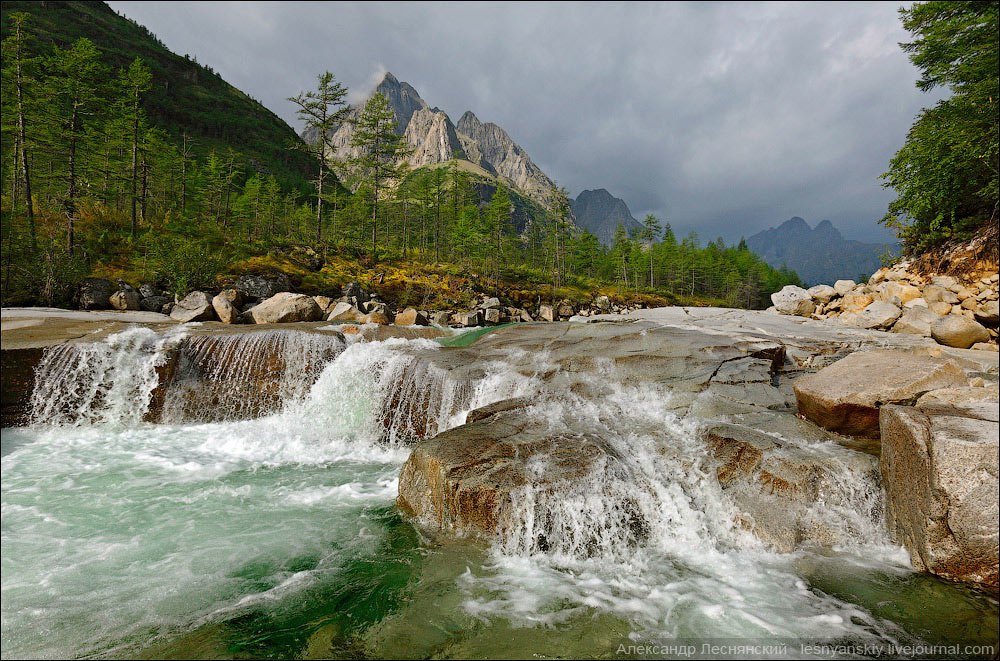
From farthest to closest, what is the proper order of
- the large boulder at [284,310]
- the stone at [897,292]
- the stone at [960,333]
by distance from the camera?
the large boulder at [284,310]
the stone at [897,292]
the stone at [960,333]

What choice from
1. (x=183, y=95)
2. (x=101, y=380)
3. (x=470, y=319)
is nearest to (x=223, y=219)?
(x=470, y=319)

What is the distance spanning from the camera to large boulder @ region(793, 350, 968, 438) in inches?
246

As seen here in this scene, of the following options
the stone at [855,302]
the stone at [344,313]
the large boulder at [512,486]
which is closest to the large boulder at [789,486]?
the large boulder at [512,486]

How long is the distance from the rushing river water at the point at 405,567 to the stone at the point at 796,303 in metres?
19.0

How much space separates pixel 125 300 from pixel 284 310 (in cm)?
659

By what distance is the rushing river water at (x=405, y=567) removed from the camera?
3.78 meters

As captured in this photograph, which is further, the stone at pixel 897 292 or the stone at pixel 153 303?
the stone at pixel 153 303

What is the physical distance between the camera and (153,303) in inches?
737

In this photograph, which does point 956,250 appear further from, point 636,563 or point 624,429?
point 636,563

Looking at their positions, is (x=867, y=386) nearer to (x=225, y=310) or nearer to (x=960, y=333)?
(x=960, y=333)

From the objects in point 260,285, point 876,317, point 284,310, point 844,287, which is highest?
point 844,287

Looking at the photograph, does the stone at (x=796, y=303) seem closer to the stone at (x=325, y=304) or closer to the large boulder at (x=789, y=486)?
the large boulder at (x=789, y=486)

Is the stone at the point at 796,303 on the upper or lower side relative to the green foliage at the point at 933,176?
lower

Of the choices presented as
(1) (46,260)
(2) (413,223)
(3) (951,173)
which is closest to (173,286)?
(1) (46,260)
